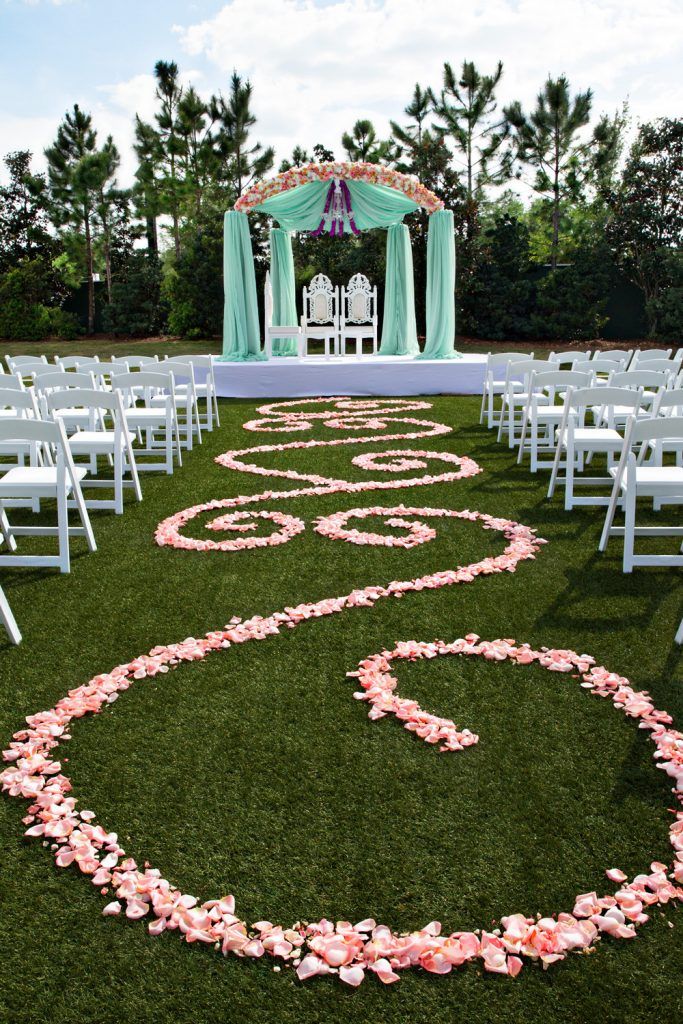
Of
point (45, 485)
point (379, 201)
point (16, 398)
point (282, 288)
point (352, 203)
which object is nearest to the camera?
point (45, 485)

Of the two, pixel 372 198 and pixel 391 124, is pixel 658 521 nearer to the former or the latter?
pixel 372 198

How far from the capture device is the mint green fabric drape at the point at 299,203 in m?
15.7

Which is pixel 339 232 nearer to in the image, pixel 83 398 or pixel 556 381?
pixel 556 381

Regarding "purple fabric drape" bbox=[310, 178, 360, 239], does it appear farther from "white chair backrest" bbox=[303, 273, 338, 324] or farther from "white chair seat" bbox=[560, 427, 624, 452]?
"white chair seat" bbox=[560, 427, 624, 452]

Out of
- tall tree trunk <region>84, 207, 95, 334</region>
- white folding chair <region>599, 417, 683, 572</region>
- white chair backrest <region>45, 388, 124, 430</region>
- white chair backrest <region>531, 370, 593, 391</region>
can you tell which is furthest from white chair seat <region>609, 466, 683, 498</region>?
tall tree trunk <region>84, 207, 95, 334</region>

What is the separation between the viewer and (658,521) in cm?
573

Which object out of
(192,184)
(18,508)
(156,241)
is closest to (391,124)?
(192,184)

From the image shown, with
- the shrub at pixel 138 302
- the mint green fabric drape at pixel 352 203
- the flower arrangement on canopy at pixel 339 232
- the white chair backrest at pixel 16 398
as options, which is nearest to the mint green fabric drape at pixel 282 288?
the flower arrangement on canopy at pixel 339 232

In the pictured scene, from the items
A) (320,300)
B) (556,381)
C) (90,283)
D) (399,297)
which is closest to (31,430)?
(556,381)

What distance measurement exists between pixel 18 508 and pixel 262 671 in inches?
145

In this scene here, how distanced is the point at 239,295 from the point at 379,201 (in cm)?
344

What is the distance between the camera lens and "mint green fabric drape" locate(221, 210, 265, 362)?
48.0 feet

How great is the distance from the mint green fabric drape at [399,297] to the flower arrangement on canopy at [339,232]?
2 centimetres

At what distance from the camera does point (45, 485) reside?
4859mm
